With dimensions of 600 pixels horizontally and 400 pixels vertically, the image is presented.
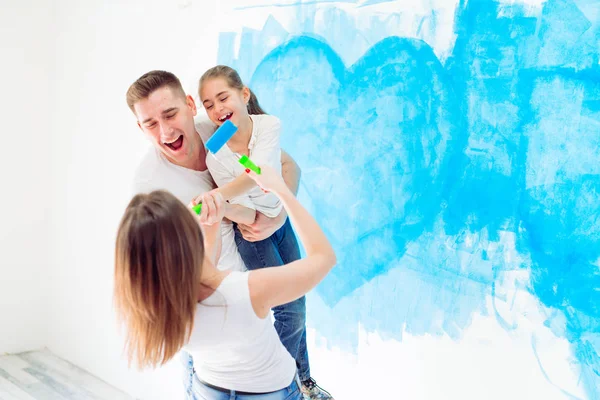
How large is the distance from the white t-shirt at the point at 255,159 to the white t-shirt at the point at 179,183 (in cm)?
7

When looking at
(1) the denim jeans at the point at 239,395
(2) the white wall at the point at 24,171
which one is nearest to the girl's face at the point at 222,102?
(1) the denim jeans at the point at 239,395

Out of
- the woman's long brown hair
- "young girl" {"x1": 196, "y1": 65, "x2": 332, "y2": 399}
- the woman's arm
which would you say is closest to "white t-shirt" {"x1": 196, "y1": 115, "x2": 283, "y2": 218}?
"young girl" {"x1": 196, "y1": 65, "x2": 332, "y2": 399}

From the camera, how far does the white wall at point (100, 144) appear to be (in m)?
2.50

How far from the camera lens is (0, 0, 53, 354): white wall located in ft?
10.5

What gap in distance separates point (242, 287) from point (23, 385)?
7.27 feet

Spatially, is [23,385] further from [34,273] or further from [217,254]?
[217,254]

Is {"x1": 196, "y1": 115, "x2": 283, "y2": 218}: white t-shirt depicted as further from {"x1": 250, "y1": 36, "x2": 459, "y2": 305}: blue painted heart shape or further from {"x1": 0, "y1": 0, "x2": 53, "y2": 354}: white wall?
{"x1": 0, "y1": 0, "x2": 53, "y2": 354}: white wall

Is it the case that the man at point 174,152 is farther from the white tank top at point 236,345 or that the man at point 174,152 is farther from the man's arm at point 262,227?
the white tank top at point 236,345

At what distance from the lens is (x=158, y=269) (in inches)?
45.7

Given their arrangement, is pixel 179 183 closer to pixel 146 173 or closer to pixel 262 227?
pixel 146 173

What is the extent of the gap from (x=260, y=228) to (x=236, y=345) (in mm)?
478

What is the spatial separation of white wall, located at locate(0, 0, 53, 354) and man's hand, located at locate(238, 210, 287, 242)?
2.06 m

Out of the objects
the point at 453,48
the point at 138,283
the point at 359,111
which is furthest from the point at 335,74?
the point at 138,283

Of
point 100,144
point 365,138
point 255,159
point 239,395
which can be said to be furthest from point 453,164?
point 100,144
